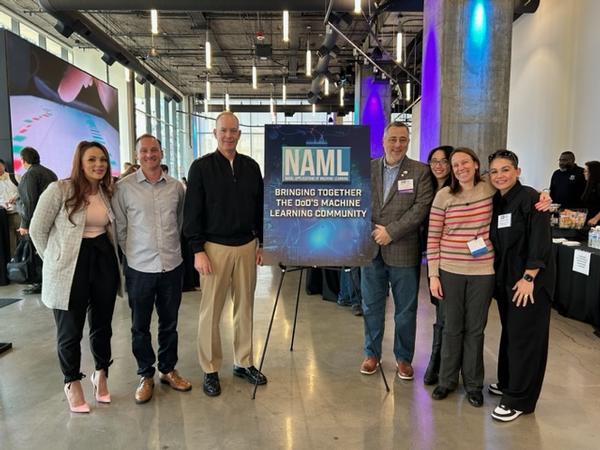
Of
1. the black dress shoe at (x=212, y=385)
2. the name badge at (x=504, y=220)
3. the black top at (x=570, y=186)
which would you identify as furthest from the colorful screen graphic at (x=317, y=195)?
the black top at (x=570, y=186)

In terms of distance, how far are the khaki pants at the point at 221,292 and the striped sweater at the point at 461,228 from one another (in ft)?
3.80

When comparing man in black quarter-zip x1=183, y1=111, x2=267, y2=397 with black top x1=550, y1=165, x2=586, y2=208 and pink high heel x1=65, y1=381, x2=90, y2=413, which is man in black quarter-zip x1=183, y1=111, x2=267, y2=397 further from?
black top x1=550, y1=165, x2=586, y2=208

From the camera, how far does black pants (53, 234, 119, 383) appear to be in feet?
8.04

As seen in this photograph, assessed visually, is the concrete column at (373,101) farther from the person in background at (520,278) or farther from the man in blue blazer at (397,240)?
the person in background at (520,278)

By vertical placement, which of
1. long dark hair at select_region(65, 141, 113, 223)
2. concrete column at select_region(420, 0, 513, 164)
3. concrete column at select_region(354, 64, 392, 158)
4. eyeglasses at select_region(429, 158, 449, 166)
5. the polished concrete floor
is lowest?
the polished concrete floor

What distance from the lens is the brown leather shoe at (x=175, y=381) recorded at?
281 centimetres

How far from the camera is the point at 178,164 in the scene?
19422mm

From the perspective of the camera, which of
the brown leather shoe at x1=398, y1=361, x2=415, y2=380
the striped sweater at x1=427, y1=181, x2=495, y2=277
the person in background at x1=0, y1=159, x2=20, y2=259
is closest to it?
the striped sweater at x1=427, y1=181, x2=495, y2=277

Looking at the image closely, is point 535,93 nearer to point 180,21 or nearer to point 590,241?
point 590,241

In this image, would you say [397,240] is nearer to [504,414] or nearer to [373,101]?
[504,414]

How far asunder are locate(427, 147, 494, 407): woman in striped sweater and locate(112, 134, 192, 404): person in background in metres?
1.60

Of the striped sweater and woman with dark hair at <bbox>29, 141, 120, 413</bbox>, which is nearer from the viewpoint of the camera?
woman with dark hair at <bbox>29, 141, 120, 413</bbox>

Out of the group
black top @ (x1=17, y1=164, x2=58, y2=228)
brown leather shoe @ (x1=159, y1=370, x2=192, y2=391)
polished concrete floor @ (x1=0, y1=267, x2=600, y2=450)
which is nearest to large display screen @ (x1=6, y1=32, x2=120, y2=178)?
black top @ (x1=17, y1=164, x2=58, y2=228)

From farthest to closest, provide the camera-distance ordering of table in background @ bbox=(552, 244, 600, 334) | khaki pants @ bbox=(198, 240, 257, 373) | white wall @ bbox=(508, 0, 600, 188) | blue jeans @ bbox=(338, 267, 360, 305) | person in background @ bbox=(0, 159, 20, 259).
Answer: white wall @ bbox=(508, 0, 600, 188)
person in background @ bbox=(0, 159, 20, 259)
blue jeans @ bbox=(338, 267, 360, 305)
table in background @ bbox=(552, 244, 600, 334)
khaki pants @ bbox=(198, 240, 257, 373)
